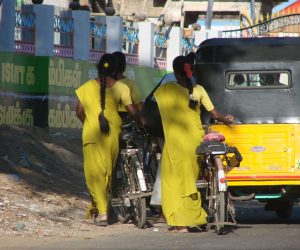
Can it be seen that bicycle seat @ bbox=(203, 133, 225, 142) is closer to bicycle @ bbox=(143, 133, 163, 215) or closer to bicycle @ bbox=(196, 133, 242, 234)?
bicycle @ bbox=(196, 133, 242, 234)

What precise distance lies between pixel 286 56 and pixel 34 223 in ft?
12.0

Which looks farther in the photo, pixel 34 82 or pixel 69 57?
pixel 69 57

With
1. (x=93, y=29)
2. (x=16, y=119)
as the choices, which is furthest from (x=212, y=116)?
(x=93, y=29)

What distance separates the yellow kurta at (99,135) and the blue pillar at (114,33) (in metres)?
11.8

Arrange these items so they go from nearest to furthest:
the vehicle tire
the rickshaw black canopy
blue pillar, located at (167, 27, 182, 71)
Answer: the rickshaw black canopy → the vehicle tire → blue pillar, located at (167, 27, 182, 71)

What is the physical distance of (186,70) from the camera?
41.0ft

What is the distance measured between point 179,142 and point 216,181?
2.03 ft

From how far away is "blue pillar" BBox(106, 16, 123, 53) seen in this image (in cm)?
2491

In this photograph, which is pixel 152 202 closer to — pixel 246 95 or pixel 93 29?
pixel 246 95

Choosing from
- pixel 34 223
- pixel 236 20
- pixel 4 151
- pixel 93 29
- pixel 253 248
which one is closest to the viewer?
pixel 253 248

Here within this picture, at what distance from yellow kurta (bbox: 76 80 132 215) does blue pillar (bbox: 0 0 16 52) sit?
656cm

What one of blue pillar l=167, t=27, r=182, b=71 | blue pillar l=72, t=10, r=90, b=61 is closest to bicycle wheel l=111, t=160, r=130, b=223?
blue pillar l=72, t=10, r=90, b=61

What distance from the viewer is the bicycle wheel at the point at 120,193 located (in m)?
13.3

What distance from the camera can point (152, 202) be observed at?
42.7 ft
